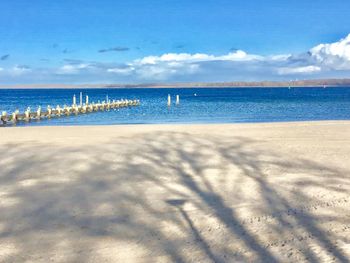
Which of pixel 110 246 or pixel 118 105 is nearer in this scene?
pixel 110 246

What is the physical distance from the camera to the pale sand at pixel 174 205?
6.28m

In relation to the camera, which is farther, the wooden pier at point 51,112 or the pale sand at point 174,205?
the wooden pier at point 51,112

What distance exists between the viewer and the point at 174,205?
8.48 meters

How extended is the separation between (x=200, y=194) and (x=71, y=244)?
134 inches

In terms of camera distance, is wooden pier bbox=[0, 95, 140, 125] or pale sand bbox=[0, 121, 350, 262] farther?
wooden pier bbox=[0, 95, 140, 125]

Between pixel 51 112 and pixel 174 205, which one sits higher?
pixel 174 205

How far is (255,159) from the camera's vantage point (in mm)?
13352

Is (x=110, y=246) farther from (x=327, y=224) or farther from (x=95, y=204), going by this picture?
(x=327, y=224)

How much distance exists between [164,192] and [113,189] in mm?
1118

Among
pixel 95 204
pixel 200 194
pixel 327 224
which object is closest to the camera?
pixel 327 224

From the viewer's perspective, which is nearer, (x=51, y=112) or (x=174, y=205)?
(x=174, y=205)

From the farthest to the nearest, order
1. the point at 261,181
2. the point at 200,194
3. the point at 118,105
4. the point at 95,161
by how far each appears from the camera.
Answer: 1. the point at 118,105
2. the point at 95,161
3. the point at 261,181
4. the point at 200,194

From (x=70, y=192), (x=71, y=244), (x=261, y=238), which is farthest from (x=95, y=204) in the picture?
(x=261, y=238)

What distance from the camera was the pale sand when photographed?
628 centimetres
